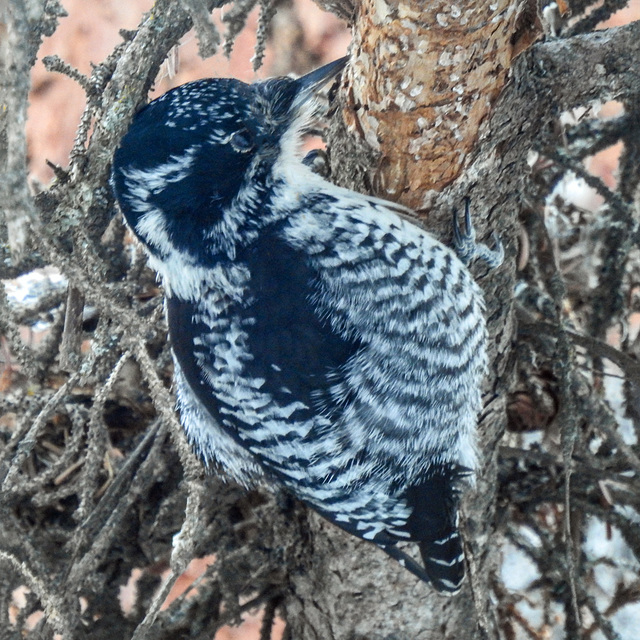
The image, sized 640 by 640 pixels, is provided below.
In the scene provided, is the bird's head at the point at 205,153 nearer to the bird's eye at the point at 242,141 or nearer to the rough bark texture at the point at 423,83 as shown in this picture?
the bird's eye at the point at 242,141

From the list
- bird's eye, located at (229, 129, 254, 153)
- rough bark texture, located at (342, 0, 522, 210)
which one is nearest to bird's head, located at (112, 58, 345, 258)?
bird's eye, located at (229, 129, 254, 153)

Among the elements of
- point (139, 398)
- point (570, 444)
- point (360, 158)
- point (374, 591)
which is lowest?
point (374, 591)

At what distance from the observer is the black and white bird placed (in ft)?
3.26

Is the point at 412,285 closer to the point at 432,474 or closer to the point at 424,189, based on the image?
the point at 424,189

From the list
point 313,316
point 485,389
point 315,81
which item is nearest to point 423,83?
point 315,81

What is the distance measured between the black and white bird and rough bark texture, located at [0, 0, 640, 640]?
70 millimetres

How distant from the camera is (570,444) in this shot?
1082mm

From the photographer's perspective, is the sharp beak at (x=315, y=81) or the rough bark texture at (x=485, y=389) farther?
the sharp beak at (x=315, y=81)

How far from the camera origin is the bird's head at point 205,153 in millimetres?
914

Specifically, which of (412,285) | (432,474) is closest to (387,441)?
(432,474)

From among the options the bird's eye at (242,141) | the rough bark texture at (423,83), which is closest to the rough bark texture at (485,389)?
the rough bark texture at (423,83)

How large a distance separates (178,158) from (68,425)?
74 centimetres

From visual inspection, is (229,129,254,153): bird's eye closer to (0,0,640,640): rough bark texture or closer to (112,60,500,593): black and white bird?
(112,60,500,593): black and white bird

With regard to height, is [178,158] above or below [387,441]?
above
